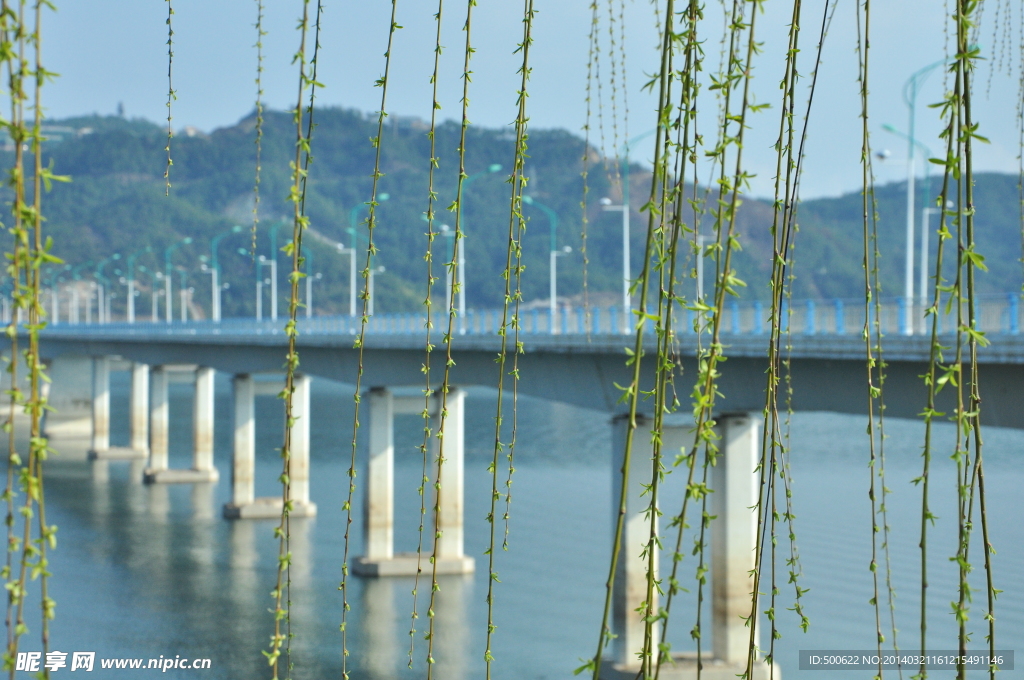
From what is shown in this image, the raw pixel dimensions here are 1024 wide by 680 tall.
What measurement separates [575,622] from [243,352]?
2816cm

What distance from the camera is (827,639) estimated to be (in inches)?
1016

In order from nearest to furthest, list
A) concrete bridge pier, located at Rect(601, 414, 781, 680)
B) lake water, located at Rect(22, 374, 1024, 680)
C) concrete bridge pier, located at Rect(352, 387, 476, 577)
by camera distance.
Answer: concrete bridge pier, located at Rect(601, 414, 781, 680) < lake water, located at Rect(22, 374, 1024, 680) < concrete bridge pier, located at Rect(352, 387, 476, 577)

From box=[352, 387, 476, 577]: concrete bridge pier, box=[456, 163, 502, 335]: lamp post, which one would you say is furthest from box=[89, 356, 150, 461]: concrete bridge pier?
box=[352, 387, 476, 577]: concrete bridge pier

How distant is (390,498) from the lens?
36.8 meters

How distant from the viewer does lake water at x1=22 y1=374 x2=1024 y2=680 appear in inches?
1041

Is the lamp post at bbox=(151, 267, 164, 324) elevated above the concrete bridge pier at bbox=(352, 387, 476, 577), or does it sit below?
above

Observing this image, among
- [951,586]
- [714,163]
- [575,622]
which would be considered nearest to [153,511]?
[575,622]

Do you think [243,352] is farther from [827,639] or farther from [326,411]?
[326,411]

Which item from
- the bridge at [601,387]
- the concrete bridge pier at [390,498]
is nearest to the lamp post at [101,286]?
the bridge at [601,387]

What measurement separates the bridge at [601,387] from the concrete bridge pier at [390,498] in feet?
0.14

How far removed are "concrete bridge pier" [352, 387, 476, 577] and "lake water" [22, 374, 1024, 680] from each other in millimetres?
654

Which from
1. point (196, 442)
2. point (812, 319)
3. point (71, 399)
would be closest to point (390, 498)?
point (812, 319)

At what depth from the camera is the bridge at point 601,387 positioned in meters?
19.3

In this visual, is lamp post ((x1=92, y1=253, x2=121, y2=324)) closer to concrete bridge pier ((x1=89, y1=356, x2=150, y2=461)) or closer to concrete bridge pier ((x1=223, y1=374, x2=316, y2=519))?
concrete bridge pier ((x1=89, y1=356, x2=150, y2=461))
